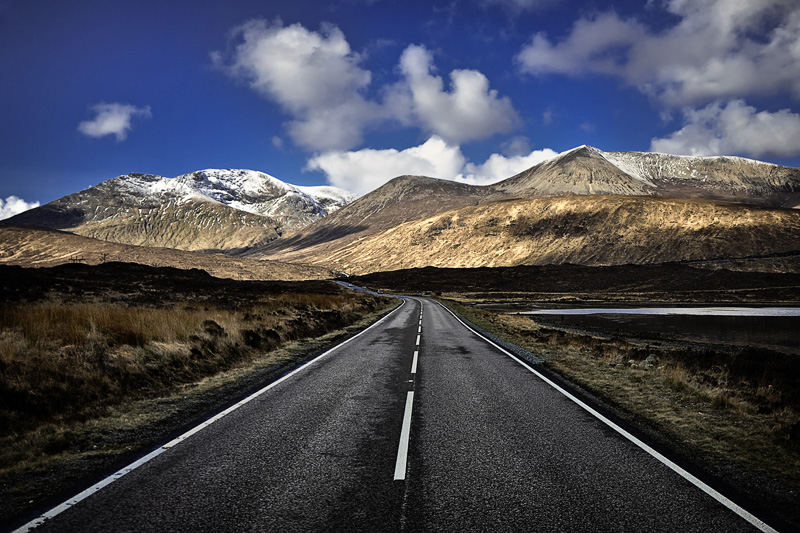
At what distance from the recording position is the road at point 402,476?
3.99 meters

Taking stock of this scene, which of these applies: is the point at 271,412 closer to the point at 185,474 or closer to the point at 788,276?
the point at 185,474

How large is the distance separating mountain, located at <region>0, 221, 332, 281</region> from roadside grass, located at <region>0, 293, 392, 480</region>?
345ft

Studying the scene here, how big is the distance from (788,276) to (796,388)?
92.1 metres

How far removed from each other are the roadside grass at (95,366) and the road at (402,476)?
1.79m

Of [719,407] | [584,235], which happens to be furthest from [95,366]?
[584,235]

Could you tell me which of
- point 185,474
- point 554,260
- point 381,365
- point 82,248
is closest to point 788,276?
point 554,260

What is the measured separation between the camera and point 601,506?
13.9ft

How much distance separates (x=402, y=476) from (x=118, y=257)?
13497cm

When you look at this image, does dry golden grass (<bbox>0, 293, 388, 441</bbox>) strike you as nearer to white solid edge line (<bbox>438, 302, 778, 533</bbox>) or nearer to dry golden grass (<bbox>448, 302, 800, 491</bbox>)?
white solid edge line (<bbox>438, 302, 778, 533</bbox>)

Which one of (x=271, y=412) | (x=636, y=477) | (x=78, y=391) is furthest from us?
(x=78, y=391)

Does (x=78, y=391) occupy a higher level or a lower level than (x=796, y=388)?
higher

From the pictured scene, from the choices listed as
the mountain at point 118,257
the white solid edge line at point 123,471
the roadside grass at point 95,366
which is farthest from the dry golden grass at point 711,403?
the mountain at point 118,257

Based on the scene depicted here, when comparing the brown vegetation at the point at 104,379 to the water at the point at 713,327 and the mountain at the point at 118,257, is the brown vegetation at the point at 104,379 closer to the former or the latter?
the water at the point at 713,327

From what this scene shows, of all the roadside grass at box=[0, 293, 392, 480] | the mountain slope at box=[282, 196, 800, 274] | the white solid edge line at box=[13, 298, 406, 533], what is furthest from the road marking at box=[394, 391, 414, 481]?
the mountain slope at box=[282, 196, 800, 274]
